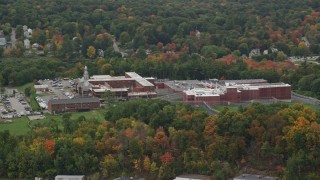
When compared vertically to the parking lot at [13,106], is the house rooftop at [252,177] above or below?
below

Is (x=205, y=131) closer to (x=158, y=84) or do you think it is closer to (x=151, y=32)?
(x=158, y=84)

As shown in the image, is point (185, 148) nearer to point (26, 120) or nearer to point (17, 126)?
point (17, 126)

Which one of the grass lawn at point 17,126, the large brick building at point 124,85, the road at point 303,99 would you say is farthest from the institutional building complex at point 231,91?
the grass lawn at point 17,126

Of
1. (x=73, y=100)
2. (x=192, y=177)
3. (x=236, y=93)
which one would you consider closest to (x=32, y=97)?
(x=73, y=100)

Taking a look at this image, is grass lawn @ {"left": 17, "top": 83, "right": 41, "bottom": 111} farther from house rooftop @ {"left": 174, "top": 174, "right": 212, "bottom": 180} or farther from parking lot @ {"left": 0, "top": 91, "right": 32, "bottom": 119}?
house rooftop @ {"left": 174, "top": 174, "right": 212, "bottom": 180}

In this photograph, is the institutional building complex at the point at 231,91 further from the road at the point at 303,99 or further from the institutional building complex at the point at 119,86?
the institutional building complex at the point at 119,86

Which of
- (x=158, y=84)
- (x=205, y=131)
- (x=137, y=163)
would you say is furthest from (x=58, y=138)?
(x=158, y=84)
